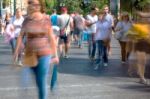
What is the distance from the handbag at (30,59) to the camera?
8738mm

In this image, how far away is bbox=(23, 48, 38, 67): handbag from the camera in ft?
28.7

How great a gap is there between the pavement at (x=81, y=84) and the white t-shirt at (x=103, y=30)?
906 mm

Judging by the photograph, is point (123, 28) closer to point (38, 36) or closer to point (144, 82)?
point (144, 82)

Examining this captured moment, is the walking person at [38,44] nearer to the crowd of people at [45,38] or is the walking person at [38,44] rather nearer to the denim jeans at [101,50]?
the crowd of people at [45,38]

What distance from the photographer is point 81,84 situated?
42.2 ft

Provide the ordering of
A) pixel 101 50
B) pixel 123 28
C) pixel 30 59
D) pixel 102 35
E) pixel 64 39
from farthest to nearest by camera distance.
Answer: pixel 64 39
pixel 123 28
pixel 101 50
pixel 102 35
pixel 30 59

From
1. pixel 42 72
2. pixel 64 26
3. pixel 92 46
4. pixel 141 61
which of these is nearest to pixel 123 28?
pixel 92 46

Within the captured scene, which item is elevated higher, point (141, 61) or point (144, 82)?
point (141, 61)

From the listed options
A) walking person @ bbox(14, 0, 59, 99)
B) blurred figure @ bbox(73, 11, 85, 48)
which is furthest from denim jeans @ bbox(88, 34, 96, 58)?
walking person @ bbox(14, 0, 59, 99)

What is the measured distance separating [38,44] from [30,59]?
256 millimetres

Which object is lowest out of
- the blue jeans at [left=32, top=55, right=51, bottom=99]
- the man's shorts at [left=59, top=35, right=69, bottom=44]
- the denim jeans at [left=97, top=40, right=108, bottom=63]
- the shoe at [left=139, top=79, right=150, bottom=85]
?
the man's shorts at [left=59, top=35, right=69, bottom=44]

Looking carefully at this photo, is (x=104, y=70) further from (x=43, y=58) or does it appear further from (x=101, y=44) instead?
(x=43, y=58)

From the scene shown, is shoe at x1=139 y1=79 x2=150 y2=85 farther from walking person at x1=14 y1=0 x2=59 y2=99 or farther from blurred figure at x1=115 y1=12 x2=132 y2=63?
blurred figure at x1=115 y1=12 x2=132 y2=63

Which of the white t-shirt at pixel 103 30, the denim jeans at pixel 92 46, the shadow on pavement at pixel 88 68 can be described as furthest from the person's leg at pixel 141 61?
the denim jeans at pixel 92 46
